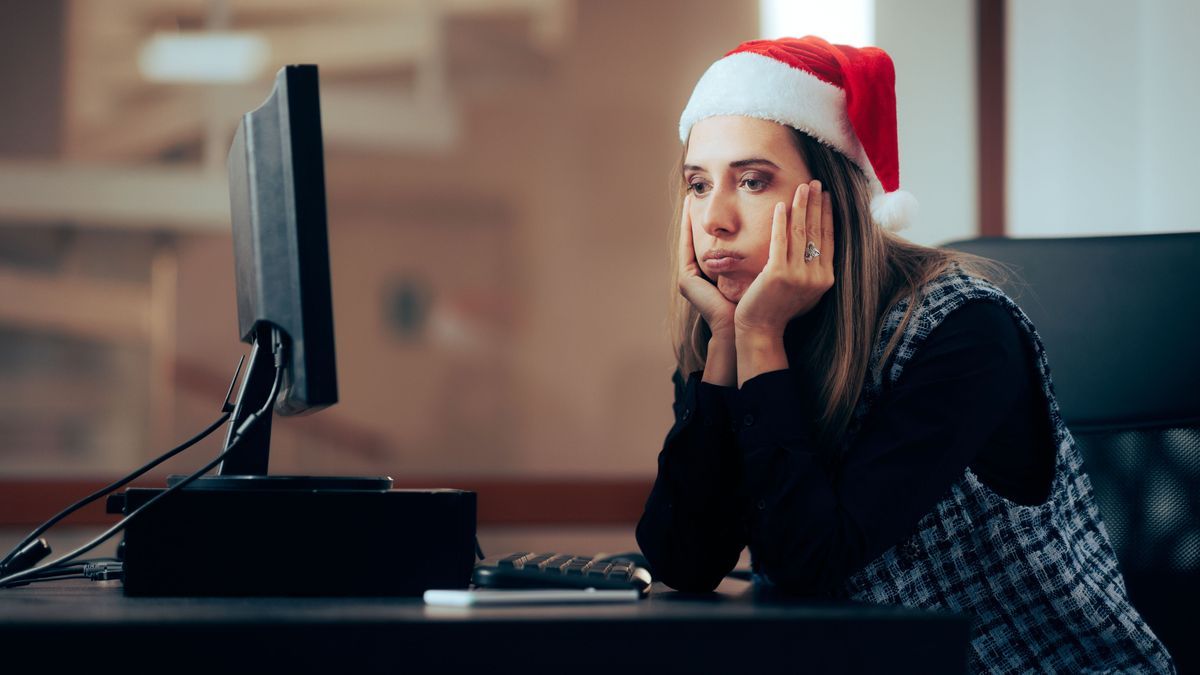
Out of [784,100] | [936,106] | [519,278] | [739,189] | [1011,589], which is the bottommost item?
[1011,589]

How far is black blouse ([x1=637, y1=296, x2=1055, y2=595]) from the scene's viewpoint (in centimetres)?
92

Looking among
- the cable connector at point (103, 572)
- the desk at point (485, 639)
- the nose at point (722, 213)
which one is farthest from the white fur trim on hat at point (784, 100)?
the cable connector at point (103, 572)

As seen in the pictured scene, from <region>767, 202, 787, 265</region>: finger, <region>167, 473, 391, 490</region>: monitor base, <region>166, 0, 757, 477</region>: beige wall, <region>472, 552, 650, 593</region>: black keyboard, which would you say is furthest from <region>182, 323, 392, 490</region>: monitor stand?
<region>166, 0, 757, 477</region>: beige wall

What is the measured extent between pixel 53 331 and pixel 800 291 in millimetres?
1652

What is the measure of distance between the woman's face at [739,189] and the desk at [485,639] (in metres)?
0.58

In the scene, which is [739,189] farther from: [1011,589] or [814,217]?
[1011,589]

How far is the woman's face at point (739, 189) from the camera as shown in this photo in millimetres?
1120

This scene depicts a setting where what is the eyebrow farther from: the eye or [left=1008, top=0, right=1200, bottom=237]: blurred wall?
[left=1008, top=0, right=1200, bottom=237]: blurred wall

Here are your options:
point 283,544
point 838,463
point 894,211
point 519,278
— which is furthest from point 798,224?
point 519,278

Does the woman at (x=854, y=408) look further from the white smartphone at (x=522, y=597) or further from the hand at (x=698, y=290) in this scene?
the white smartphone at (x=522, y=597)

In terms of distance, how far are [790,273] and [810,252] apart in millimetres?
65

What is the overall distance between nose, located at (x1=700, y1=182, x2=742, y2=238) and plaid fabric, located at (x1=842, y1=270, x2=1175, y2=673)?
37cm

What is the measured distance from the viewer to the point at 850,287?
112cm

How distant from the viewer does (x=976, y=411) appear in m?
0.98
